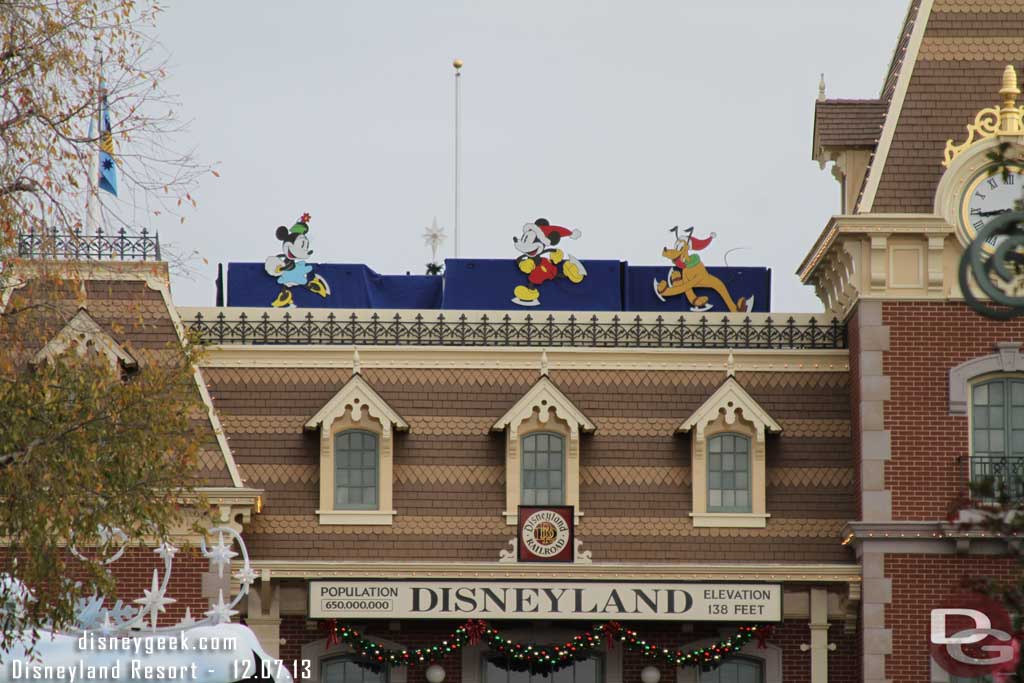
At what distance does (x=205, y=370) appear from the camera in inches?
1356

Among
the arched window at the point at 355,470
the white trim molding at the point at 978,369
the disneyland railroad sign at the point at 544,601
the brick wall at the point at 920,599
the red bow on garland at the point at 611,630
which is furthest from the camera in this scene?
the arched window at the point at 355,470

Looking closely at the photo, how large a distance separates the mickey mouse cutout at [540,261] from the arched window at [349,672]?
644cm

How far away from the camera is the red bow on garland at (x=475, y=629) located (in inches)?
1296

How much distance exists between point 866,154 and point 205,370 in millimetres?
10638

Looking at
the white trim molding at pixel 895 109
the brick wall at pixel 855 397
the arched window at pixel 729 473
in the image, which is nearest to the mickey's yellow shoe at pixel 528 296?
the arched window at pixel 729 473

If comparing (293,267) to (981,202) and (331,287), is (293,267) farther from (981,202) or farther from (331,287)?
(981,202)

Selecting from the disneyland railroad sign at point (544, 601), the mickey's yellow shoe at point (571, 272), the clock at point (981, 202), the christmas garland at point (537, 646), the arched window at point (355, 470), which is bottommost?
the christmas garland at point (537, 646)

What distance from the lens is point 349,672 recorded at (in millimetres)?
33812

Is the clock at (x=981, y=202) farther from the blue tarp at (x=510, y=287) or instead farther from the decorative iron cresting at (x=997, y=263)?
the decorative iron cresting at (x=997, y=263)

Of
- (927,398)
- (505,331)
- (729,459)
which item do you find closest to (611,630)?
(729,459)

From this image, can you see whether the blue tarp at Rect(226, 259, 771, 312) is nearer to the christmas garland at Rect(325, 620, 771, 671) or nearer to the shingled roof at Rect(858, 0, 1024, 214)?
the shingled roof at Rect(858, 0, 1024, 214)

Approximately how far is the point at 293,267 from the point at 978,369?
35.9 feet

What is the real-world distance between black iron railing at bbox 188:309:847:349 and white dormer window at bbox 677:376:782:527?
1.20 metres

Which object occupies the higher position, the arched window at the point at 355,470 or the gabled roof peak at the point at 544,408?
the gabled roof peak at the point at 544,408
